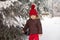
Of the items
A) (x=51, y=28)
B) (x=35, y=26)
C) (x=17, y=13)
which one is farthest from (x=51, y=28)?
(x=17, y=13)

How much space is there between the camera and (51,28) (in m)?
2.08

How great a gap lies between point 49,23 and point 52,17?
7 cm

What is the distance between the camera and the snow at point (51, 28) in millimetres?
2064

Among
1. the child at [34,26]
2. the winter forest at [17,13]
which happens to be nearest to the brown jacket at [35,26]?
the child at [34,26]

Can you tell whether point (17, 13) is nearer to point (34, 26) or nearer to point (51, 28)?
point (34, 26)

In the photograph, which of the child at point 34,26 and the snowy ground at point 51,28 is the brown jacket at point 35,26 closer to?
the child at point 34,26

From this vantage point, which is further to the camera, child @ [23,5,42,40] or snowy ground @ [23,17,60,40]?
snowy ground @ [23,17,60,40]

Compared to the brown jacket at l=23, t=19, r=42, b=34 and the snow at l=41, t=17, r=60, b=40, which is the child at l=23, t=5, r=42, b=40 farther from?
the snow at l=41, t=17, r=60, b=40

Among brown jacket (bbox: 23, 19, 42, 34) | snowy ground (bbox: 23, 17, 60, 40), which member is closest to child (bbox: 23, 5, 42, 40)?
brown jacket (bbox: 23, 19, 42, 34)

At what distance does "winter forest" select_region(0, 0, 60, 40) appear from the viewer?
→ 1.85m

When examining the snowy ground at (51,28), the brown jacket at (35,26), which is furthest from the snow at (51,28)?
the brown jacket at (35,26)

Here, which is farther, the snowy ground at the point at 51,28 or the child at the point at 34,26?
the snowy ground at the point at 51,28

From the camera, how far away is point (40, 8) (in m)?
2.07

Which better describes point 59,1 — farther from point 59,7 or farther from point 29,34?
point 29,34
